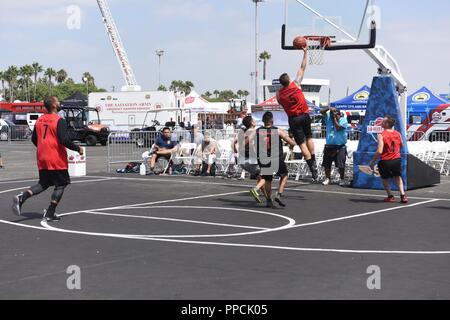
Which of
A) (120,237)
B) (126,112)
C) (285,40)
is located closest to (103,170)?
(285,40)

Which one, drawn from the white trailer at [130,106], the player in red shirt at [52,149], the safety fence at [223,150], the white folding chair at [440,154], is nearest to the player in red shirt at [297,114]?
the player in red shirt at [52,149]

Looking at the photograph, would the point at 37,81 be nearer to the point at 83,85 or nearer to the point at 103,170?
the point at 83,85

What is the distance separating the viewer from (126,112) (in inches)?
1784

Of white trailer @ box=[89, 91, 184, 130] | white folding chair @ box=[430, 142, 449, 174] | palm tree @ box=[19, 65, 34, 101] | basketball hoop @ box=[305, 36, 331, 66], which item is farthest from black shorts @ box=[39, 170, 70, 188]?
palm tree @ box=[19, 65, 34, 101]

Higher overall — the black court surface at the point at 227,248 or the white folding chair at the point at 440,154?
the white folding chair at the point at 440,154

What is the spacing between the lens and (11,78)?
126 meters

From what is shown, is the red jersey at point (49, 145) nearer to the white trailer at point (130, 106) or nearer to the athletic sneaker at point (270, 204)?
the athletic sneaker at point (270, 204)

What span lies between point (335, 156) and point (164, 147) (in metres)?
5.93

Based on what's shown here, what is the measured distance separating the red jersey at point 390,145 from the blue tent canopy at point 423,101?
66.4 feet

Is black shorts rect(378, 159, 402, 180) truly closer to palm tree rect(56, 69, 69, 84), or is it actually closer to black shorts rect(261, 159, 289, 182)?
black shorts rect(261, 159, 289, 182)

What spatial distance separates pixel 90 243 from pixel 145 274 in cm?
215

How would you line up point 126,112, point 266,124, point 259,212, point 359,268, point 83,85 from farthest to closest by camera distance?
1. point 83,85
2. point 126,112
3. point 266,124
4. point 259,212
5. point 359,268

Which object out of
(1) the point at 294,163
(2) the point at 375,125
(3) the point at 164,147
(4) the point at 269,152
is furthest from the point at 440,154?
(4) the point at 269,152

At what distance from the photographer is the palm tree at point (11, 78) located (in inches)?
4906
